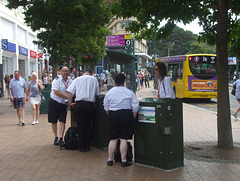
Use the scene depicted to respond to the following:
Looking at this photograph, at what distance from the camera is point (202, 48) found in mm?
80125

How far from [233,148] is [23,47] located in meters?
32.9

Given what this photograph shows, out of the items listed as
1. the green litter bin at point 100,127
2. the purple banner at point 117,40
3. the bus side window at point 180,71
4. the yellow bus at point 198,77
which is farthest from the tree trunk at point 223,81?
the bus side window at point 180,71

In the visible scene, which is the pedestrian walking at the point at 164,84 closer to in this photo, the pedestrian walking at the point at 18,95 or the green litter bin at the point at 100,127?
the green litter bin at the point at 100,127

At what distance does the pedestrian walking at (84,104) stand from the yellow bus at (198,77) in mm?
13010

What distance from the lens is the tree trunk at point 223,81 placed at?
6.69 meters

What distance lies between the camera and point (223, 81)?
263 inches

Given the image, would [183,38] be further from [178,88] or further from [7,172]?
[7,172]

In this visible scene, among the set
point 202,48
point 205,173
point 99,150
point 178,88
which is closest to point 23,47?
point 178,88

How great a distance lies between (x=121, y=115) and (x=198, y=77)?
14.4 metres

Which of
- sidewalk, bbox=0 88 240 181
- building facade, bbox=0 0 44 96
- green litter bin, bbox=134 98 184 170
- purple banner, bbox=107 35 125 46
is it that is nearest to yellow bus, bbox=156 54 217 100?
purple banner, bbox=107 35 125 46

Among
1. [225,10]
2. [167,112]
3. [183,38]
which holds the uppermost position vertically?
[183,38]

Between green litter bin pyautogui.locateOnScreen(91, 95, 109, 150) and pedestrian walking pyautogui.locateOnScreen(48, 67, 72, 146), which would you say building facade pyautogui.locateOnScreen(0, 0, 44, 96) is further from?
green litter bin pyautogui.locateOnScreen(91, 95, 109, 150)

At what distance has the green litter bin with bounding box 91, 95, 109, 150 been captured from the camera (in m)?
6.77

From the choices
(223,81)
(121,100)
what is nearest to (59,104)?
(121,100)
